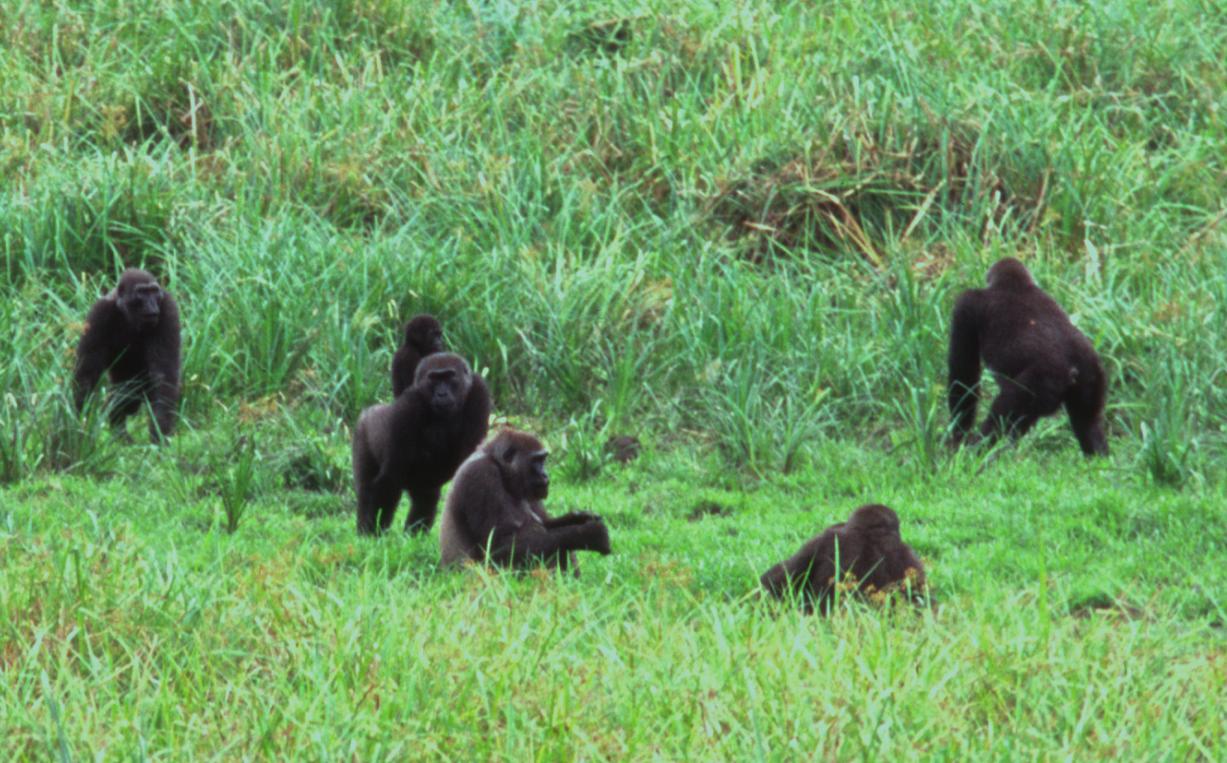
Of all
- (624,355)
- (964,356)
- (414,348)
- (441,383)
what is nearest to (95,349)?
(414,348)

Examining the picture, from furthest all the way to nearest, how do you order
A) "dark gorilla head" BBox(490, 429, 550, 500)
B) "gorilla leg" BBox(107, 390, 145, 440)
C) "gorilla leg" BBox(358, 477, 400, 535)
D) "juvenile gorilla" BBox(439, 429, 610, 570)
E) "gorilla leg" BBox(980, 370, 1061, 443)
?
"gorilla leg" BBox(107, 390, 145, 440) < "gorilla leg" BBox(980, 370, 1061, 443) < "gorilla leg" BBox(358, 477, 400, 535) < "dark gorilla head" BBox(490, 429, 550, 500) < "juvenile gorilla" BBox(439, 429, 610, 570)

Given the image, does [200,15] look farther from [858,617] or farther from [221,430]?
[858,617]

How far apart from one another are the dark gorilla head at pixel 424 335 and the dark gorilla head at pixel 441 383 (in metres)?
1.09

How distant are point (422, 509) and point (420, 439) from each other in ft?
1.47

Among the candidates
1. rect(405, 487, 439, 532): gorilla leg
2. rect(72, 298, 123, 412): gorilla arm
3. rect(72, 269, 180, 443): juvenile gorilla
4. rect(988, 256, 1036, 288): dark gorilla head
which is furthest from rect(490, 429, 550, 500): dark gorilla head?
rect(72, 298, 123, 412): gorilla arm

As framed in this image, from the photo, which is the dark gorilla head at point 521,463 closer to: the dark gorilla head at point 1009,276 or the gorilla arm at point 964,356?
the gorilla arm at point 964,356

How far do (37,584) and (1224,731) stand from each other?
131 inches

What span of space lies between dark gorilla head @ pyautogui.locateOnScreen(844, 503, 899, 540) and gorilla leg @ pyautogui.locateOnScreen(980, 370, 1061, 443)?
2.53 meters

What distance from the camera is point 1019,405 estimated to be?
8938mm

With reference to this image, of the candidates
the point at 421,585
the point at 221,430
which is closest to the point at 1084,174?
the point at 221,430

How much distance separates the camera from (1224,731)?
15.6 ft

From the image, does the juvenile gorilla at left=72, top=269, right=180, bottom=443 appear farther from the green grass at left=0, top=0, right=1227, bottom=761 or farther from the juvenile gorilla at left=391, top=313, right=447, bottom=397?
the juvenile gorilla at left=391, top=313, right=447, bottom=397

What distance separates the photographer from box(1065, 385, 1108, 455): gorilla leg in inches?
353

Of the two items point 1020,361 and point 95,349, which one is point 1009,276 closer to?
point 1020,361
